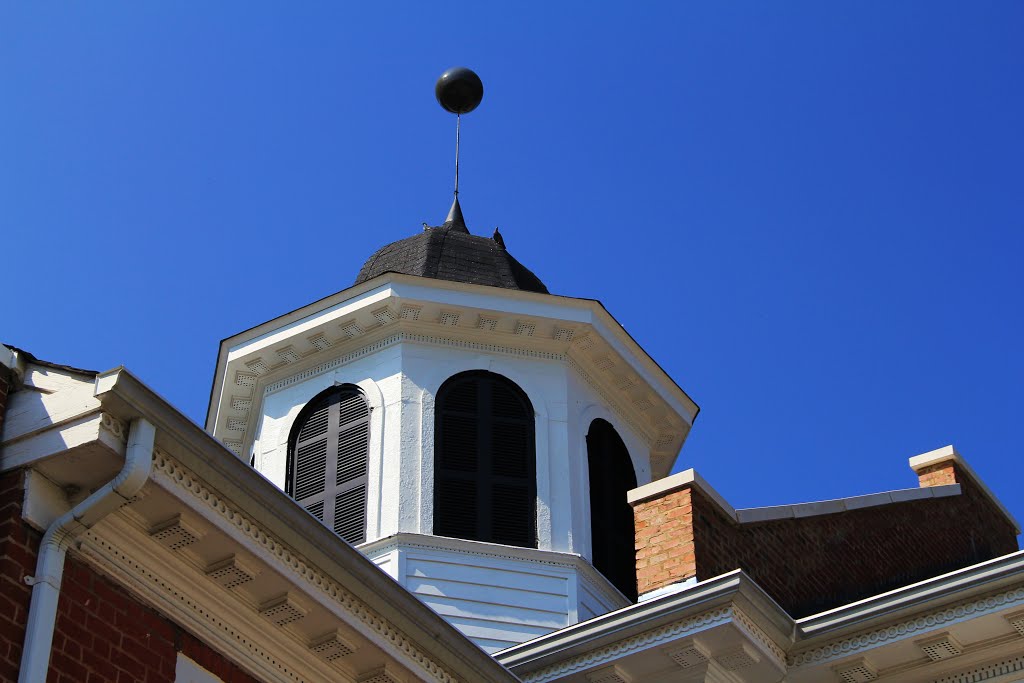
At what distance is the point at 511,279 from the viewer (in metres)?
18.8

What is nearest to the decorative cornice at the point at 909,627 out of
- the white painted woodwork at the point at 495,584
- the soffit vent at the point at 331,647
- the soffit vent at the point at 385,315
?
the white painted woodwork at the point at 495,584

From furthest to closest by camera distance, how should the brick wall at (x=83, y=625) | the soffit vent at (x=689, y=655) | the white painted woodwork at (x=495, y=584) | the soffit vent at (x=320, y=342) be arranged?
the soffit vent at (x=320, y=342) < the white painted woodwork at (x=495, y=584) < the soffit vent at (x=689, y=655) < the brick wall at (x=83, y=625)

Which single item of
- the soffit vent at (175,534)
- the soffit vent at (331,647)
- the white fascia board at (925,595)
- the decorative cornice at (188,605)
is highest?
the white fascia board at (925,595)

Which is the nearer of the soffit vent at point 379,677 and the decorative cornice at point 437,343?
the soffit vent at point 379,677

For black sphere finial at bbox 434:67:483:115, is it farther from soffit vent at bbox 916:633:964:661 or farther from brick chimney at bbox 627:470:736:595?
soffit vent at bbox 916:633:964:661

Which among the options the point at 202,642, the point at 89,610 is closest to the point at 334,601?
the point at 202,642

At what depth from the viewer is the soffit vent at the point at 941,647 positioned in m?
11.4

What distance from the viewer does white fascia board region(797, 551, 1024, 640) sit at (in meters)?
11.1

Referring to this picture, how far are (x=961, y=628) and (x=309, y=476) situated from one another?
8.19m

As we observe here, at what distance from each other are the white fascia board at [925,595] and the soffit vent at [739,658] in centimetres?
47

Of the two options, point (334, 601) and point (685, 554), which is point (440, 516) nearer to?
point (685, 554)

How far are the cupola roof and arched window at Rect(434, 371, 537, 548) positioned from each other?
1416 mm

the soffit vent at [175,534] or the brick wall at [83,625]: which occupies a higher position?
the soffit vent at [175,534]

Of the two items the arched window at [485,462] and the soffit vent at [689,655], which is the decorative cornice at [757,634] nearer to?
the soffit vent at [689,655]
